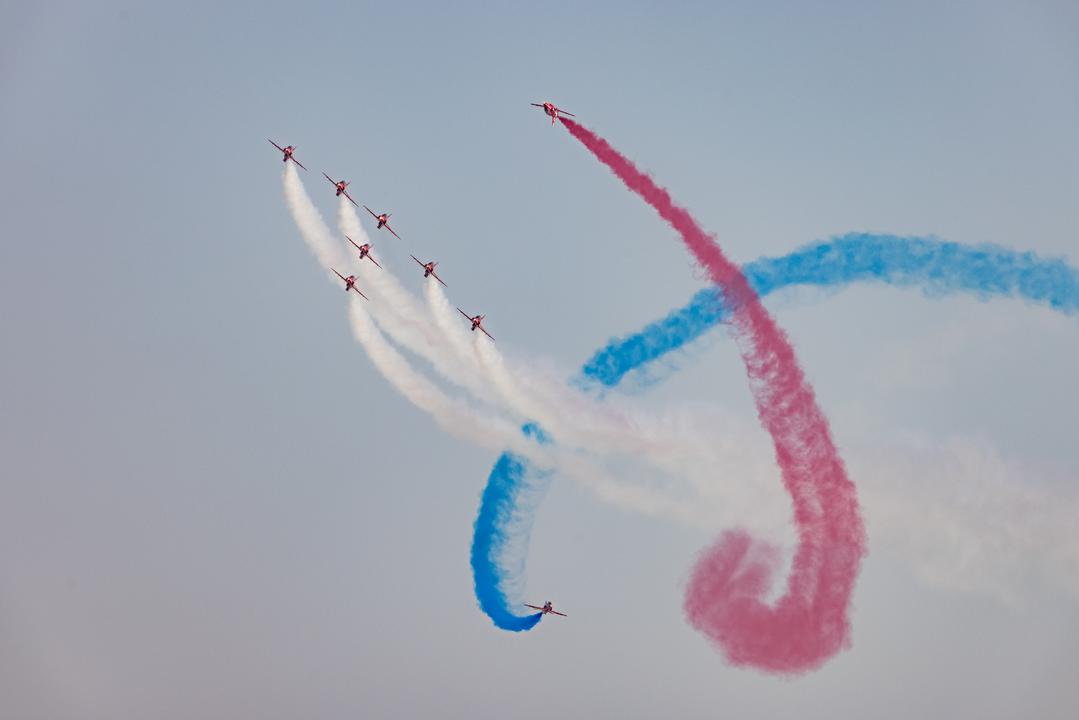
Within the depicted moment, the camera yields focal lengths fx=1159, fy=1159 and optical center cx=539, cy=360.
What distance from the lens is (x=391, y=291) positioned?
126 feet

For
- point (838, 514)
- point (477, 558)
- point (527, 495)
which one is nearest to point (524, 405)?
point (527, 495)

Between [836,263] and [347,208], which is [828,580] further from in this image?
[347,208]

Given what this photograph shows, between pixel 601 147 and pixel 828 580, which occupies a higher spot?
pixel 601 147

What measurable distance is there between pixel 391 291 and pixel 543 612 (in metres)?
11.7

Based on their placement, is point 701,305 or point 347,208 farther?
point 347,208

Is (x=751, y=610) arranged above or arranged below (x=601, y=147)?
below

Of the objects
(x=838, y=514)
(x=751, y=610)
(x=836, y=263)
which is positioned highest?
(x=836, y=263)

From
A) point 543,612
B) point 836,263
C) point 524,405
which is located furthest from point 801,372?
point 543,612

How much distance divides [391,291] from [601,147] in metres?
8.35

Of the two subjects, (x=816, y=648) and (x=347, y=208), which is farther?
(x=347, y=208)

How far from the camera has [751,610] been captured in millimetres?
35906

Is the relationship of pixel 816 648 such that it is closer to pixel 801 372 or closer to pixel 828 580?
pixel 828 580

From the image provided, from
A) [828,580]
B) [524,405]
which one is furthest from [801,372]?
[524,405]

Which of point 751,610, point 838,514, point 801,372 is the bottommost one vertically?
point 751,610
